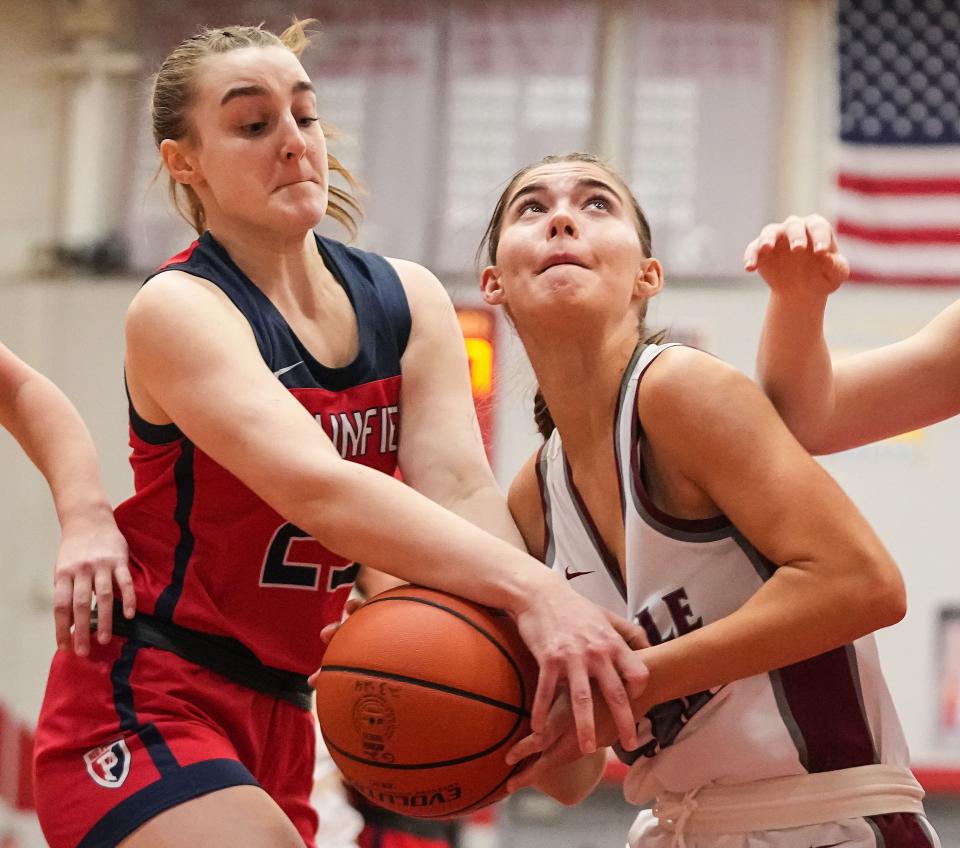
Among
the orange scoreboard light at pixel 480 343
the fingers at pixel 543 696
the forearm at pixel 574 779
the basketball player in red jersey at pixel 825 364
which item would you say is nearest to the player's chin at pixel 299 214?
the basketball player in red jersey at pixel 825 364

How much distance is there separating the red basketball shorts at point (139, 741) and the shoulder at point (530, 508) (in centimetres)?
55

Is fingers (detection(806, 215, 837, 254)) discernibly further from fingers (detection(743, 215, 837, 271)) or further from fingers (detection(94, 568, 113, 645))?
fingers (detection(94, 568, 113, 645))

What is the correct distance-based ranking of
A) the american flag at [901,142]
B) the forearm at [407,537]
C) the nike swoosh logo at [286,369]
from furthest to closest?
the american flag at [901,142] → the nike swoosh logo at [286,369] → the forearm at [407,537]

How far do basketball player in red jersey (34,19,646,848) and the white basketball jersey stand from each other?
143 millimetres

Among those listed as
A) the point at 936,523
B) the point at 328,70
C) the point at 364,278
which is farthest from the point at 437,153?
the point at 364,278

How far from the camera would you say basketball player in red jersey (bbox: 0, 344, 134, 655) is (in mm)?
2340

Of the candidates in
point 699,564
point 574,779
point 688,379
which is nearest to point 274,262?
point 688,379

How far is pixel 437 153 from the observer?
25.1 ft

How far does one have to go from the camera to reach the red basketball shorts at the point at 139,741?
2.20 meters

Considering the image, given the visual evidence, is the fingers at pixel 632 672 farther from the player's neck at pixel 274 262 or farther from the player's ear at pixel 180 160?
the player's ear at pixel 180 160

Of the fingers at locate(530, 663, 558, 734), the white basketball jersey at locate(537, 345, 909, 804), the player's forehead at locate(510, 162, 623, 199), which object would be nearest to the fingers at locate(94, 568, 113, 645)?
the fingers at locate(530, 663, 558, 734)

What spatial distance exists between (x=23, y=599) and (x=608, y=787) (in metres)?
3.41

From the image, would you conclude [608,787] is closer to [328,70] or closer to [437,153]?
[437,153]

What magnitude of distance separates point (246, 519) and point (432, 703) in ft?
1.78
